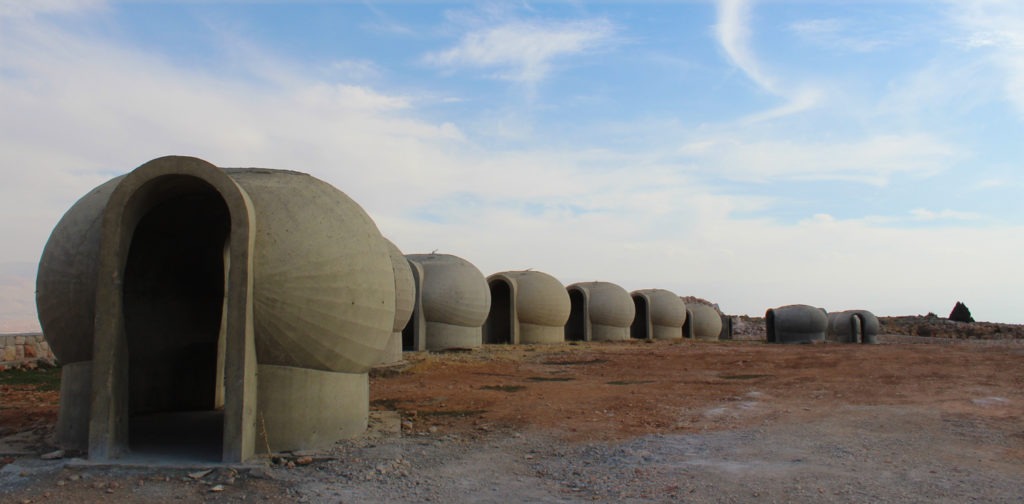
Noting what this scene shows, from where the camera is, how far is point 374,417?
877 cm

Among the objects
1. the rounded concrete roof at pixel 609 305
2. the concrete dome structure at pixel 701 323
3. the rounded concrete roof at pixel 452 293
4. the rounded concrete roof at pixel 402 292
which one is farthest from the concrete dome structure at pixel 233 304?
the concrete dome structure at pixel 701 323

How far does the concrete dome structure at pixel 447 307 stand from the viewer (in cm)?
2122

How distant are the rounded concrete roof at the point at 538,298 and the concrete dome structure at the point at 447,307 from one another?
3.81m

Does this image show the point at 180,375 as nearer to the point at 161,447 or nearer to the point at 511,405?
the point at 161,447

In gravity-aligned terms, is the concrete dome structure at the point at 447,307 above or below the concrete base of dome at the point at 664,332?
above

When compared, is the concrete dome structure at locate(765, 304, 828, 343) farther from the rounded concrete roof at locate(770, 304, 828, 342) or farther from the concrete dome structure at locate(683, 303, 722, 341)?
the concrete dome structure at locate(683, 303, 722, 341)

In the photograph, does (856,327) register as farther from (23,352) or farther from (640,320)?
(23,352)

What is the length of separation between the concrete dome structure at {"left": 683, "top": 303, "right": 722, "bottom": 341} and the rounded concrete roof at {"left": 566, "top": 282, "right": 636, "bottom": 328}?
7786mm

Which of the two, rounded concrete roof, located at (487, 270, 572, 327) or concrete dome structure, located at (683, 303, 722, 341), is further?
concrete dome structure, located at (683, 303, 722, 341)

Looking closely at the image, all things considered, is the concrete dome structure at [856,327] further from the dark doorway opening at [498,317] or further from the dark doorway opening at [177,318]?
the dark doorway opening at [177,318]

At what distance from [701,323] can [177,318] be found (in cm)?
3353

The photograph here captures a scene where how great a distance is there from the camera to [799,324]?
3012cm

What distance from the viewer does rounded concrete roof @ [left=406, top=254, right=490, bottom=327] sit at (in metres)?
21.3

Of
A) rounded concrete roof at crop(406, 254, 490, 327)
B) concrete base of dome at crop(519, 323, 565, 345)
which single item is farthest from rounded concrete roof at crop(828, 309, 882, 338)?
rounded concrete roof at crop(406, 254, 490, 327)
